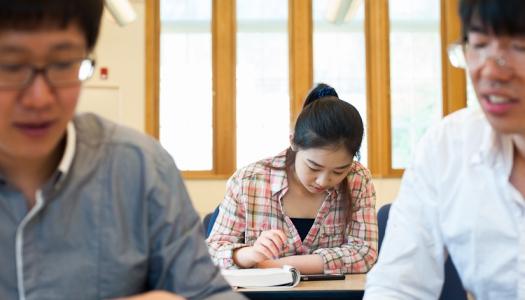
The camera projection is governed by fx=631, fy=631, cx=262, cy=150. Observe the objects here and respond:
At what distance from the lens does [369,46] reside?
6699mm

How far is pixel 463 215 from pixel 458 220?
15 millimetres

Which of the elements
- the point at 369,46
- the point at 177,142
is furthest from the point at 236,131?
the point at 369,46

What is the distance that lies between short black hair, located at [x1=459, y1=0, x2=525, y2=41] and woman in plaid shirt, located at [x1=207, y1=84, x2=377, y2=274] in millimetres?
1331

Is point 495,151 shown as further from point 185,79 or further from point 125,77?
point 125,77

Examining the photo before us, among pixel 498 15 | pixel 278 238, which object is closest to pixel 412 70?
pixel 278 238

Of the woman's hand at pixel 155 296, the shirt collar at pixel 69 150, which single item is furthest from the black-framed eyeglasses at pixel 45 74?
the woman's hand at pixel 155 296

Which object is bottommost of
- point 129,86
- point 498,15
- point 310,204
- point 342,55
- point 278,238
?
point 278,238

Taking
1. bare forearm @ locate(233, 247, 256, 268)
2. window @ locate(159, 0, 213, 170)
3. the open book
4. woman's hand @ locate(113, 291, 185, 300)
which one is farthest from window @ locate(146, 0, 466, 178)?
woman's hand @ locate(113, 291, 185, 300)

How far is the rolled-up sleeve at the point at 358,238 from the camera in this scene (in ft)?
8.11

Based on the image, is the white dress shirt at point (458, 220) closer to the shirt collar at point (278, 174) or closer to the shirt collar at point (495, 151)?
the shirt collar at point (495, 151)

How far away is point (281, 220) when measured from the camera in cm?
260

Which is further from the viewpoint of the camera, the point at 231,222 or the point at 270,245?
the point at 231,222

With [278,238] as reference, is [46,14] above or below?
above

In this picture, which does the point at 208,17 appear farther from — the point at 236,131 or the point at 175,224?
the point at 175,224
